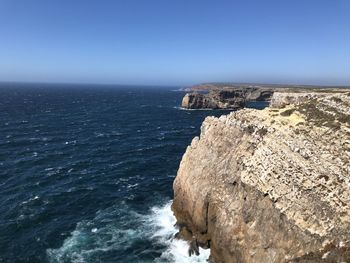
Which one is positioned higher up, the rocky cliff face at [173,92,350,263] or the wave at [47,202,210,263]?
the rocky cliff face at [173,92,350,263]

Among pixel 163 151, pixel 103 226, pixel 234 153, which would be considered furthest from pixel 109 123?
pixel 234 153

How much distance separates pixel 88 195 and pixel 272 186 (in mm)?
35351

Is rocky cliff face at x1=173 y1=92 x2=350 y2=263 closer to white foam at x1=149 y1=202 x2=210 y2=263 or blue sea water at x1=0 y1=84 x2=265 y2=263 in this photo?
white foam at x1=149 y1=202 x2=210 y2=263

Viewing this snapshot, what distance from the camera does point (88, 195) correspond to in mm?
56500

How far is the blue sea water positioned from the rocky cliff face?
207 inches

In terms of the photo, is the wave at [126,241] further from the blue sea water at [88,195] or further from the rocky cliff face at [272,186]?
the rocky cliff face at [272,186]

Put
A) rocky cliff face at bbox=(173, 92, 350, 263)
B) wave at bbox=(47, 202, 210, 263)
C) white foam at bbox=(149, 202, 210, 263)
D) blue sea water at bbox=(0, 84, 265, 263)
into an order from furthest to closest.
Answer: blue sea water at bbox=(0, 84, 265, 263) < wave at bbox=(47, 202, 210, 263) < white foam at bbox=(149, 202, 210, 263) < rocky cliff face at bbox=(173, 92, 350, 263)

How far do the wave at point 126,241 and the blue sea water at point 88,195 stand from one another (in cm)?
12

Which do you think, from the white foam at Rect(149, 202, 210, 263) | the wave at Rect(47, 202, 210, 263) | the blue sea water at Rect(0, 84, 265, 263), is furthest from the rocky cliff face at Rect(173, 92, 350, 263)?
the blue sea water at Rect(0, 84, 265, 263)

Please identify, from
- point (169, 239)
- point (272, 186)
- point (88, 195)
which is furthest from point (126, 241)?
point (272, 186)

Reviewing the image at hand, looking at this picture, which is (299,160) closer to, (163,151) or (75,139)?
(163,151)

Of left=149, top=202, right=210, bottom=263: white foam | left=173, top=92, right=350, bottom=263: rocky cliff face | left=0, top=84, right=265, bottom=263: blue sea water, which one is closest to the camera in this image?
left=173, top=92, right=350, bottom=263: rocky cliff face

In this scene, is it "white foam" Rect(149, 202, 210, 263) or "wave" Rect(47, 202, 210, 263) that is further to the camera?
"wave" Rect(47, 202, 210, 263)

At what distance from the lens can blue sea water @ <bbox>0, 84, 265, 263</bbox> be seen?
4092 cm
